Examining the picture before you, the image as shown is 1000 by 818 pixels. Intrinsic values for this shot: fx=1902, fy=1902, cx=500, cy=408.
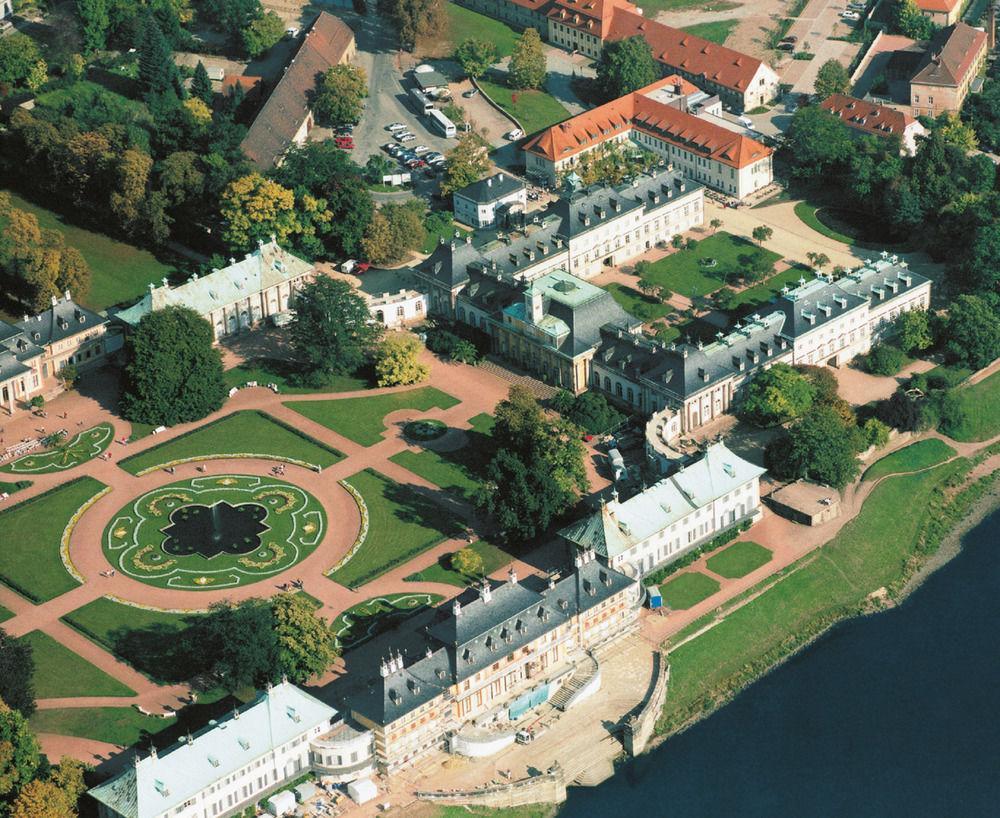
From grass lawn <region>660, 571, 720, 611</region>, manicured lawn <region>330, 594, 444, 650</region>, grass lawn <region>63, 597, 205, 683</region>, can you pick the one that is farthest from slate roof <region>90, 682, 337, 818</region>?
grass lawn <region>660, 571, 720, 611</region>

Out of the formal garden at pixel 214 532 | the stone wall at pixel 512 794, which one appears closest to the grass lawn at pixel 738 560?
the stone wall at pixel 512 794

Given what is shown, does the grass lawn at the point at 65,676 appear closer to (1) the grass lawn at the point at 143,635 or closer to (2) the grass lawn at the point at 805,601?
(1) the grass lawn at the point at 143,635

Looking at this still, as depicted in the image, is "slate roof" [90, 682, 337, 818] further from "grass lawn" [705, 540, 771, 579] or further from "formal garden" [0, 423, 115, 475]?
"formal garden" [0, 423, 115, 475]

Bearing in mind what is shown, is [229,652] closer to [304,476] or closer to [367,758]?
[367,758]

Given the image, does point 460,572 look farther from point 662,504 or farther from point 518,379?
point 518,379

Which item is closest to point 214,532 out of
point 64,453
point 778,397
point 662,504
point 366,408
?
point 64,453

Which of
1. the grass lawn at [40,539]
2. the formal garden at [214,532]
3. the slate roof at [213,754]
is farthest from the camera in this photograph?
the formal garden at [214,532]
